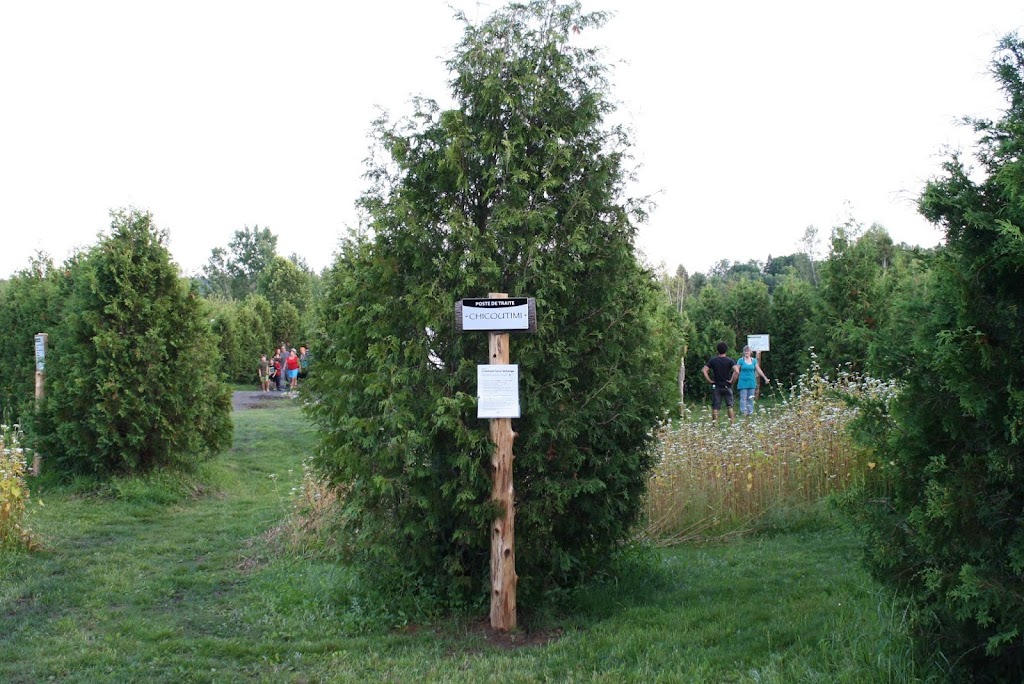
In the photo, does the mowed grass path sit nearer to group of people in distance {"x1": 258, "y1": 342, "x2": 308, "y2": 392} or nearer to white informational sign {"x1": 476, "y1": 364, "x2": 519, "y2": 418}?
white informational sign {"x1": 476, "y1": 364, "x2": 519, "y2": 418}

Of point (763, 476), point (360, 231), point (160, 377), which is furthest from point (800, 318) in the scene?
point (360, 231)

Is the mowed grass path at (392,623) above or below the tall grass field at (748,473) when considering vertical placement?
below

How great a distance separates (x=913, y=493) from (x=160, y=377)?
973cm

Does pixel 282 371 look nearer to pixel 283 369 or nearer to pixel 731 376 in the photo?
pixel 283 369

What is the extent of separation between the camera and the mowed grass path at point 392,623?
448 centimetres

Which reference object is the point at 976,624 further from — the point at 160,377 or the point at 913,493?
the point at 160,377

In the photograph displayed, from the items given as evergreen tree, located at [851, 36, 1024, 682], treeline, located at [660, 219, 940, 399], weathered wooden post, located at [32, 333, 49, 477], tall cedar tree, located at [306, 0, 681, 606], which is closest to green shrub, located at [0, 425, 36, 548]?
tall cedar tree, located at [306, 0, 681, 606]

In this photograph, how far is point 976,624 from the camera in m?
3.61

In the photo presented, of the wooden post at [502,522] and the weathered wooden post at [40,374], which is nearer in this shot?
the wooden post at [502,522]

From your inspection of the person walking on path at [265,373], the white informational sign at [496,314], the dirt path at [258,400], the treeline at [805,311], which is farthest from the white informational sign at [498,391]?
the person walking on path at [265,373]

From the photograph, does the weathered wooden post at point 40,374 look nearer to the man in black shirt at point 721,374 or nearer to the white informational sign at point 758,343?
the man in black shirt at point 721,374

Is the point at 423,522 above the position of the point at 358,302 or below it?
below

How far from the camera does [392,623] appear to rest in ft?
18.5

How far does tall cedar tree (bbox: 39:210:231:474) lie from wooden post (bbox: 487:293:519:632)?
23.2ft
